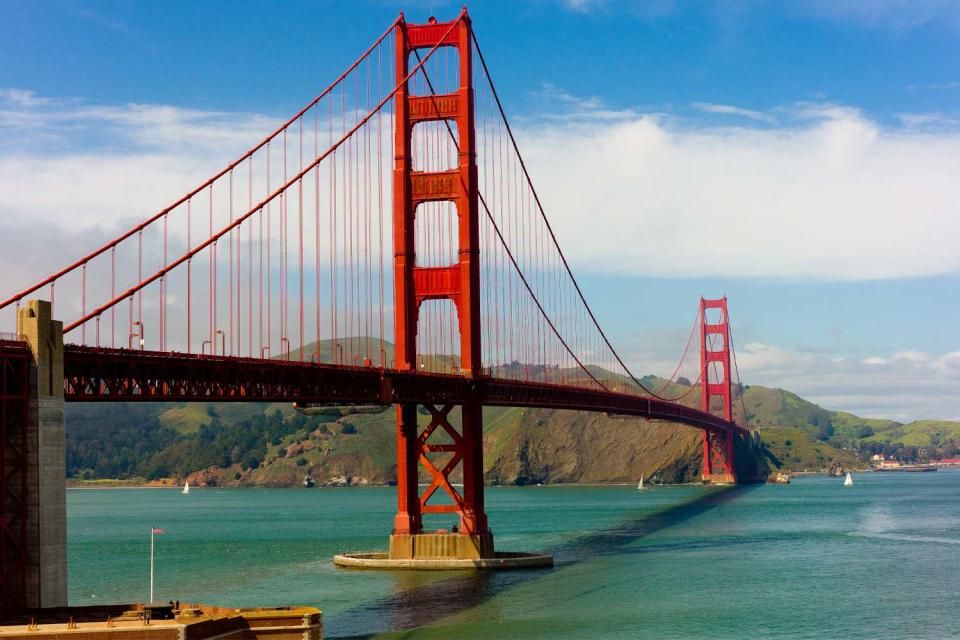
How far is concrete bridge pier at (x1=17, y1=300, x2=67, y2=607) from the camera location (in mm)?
38719

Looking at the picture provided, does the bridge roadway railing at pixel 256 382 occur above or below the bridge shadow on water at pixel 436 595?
above

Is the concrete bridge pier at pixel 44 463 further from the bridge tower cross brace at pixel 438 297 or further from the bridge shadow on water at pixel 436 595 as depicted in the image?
the bridge tower cross brace at pixel 438 297

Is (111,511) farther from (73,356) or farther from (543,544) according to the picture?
(73,356)

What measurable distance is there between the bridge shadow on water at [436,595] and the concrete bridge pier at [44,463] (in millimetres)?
12258

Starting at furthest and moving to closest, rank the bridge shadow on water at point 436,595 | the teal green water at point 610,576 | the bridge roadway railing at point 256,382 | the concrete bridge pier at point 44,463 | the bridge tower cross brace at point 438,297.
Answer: the bridge tower cross brace at point 438,297 < the teal green water at point 610,576 < the bridge shadow on water at point 436,595 < the bridge roadway railing at point 256,382 < the concrete bridge pier at point 44,463

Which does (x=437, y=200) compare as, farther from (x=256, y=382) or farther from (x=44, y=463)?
(x=44, y=463)

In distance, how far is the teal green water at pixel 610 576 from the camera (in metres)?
52.9

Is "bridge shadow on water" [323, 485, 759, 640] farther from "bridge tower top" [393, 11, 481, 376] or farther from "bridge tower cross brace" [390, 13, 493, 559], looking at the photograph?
"bridge tower top" [393, 11, 481, 376]

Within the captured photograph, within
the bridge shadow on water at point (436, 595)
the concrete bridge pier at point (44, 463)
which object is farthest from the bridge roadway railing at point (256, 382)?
the bridge shadow on water at point (436, 595)

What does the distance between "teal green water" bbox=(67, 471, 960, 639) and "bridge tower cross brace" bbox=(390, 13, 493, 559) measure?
14.3 feet

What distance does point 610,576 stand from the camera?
68.8 meters

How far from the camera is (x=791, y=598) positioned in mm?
61562

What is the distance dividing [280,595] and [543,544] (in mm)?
32723

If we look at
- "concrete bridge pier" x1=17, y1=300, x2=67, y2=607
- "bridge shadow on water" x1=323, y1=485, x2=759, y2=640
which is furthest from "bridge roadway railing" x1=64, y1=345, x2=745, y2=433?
"bridge shadow on water" x1=323, y1=485, x2=759, y2=640
